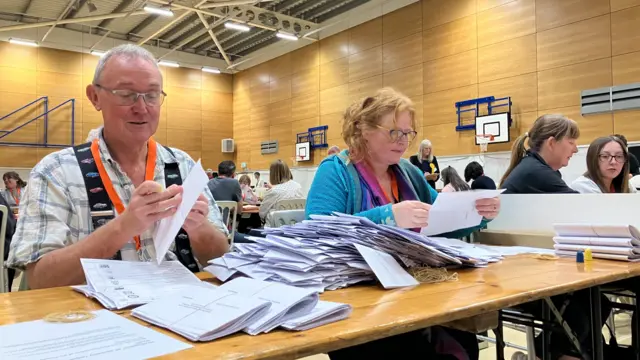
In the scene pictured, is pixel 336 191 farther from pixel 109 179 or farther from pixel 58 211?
pixel 58 211

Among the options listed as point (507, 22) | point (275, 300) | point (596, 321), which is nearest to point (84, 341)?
point (275, 300)

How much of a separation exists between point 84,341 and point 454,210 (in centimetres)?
93

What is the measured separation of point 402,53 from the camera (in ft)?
28.2

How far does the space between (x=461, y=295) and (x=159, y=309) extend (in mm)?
526

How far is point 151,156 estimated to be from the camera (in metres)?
1.45

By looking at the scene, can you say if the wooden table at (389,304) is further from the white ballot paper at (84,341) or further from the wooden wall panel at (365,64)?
the wooden wall panel at (365,64)

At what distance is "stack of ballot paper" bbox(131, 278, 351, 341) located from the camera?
637 millimetres

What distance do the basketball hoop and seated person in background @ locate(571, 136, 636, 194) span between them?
14.3 feet

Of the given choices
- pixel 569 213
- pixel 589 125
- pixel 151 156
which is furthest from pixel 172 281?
pixel 589 125

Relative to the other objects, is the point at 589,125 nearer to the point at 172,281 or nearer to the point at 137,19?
the point at 172,281

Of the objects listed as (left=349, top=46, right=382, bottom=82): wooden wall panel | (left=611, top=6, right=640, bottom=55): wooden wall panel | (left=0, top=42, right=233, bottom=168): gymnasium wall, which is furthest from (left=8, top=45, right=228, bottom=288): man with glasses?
(left=0, top=42, right=233, bottom=168): gymnasium wall

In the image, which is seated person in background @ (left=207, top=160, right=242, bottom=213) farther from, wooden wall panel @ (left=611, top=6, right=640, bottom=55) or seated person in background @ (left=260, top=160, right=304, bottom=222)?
wooden wall panel @ (left=611, top=6, right=640, bottom=55)

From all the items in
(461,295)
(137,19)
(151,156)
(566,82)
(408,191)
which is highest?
(137,19)

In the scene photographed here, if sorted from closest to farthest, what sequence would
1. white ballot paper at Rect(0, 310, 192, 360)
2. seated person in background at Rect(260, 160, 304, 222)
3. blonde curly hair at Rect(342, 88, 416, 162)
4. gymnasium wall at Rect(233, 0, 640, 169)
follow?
white ballot paper at Rect(0, 310, 192, 360) < blonde curly hair at Rect(342, 88, 416, 162) < seated person in background at Rect(260, 160, 304, 222) < gymnasium wall at Rect(233, 0, 640, 169)
